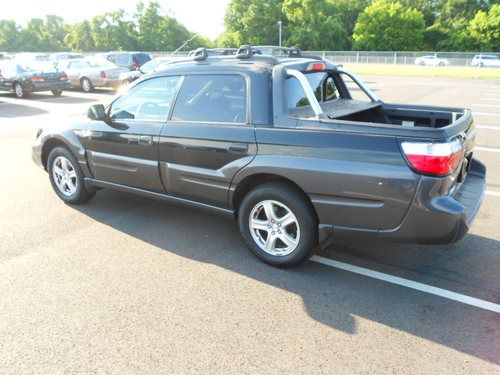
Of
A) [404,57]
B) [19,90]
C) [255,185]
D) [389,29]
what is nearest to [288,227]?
[255,185]

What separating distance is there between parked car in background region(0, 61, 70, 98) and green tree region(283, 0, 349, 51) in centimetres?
5092

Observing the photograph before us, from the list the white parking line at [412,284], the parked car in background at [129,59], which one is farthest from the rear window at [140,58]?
the white parking line at [412,284]

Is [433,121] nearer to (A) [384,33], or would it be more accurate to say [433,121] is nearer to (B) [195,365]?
(B) [195,365]

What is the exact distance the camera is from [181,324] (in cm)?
301

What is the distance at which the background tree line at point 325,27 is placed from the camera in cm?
6095

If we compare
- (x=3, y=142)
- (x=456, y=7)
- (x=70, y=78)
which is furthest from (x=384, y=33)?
(x=3, y=142)

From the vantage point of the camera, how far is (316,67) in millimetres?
4113

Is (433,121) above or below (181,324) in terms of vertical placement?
above

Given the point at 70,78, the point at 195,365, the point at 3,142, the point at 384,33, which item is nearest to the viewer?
the point at 195,365

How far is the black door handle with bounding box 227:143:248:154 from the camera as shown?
3653mm

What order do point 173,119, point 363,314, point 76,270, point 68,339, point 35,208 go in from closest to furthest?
point 68,339 < point 363,314 < point 76,270 < point 173,119 < point 35,208

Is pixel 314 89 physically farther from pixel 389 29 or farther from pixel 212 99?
pixel 389 29

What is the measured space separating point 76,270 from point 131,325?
1.04 m

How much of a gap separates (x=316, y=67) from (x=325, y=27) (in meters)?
65.0
